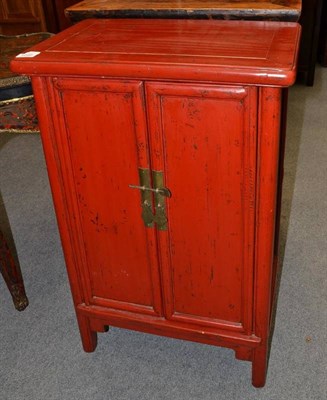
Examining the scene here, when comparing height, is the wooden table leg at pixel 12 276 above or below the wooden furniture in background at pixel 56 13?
below

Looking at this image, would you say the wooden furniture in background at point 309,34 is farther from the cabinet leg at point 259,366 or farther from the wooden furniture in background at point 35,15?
the cabinet leg at point 259,366

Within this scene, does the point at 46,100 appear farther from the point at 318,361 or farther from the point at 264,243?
the point at 318,361

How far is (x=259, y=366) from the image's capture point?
1424 millimetres

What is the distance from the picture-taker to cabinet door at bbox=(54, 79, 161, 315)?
44.6 inches

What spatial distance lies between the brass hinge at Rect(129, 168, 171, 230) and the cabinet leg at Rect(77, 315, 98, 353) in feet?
1.43

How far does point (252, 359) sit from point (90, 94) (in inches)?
32.5

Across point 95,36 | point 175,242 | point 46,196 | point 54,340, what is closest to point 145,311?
point 175,242

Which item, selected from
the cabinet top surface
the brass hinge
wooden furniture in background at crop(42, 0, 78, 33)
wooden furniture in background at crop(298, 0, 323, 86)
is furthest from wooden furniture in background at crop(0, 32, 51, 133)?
wooden furniture in background at crop(298, 0, 323, 86)

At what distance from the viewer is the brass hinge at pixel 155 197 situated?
119 centimetres

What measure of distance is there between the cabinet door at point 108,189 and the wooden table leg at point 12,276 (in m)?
0.38

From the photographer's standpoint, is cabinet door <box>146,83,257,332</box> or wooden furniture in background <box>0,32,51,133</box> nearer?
cabinet door <box>146,83,257,332</box>

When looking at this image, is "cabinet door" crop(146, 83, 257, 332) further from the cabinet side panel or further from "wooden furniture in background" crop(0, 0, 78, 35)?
"wooden furniture in background" crop(0, 0, 78, 35)

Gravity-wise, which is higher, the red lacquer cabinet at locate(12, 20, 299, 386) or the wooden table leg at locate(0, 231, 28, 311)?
the red lacquer cabinet at locate(12, 20, 299, 386)

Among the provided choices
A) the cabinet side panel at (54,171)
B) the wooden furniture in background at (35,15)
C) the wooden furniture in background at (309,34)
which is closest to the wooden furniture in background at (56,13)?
the wooden furniture in background at (35,15)
